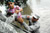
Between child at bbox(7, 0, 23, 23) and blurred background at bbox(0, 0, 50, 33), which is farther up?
blurred background at bbox(0, 0, 50, 33)

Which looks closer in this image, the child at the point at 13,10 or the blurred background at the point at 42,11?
the child at the point at 13,10

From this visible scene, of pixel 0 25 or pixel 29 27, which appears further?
pixel 29 27

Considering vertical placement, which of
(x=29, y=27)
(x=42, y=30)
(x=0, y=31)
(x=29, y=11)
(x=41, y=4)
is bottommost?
(x=0, y=31)

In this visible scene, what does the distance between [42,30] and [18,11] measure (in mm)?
3048

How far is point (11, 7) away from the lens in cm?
488

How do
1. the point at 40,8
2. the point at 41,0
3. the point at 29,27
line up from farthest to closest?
the point at 41,0 → the point at 40,8 → the point at 29,27

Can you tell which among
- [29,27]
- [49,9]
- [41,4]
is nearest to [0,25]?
[29,27]

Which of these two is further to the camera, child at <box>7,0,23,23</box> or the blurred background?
the blurred background

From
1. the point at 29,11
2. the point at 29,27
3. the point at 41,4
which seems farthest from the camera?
the point at 41,4

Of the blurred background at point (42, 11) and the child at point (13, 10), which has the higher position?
the blurred background at point (42, 11)

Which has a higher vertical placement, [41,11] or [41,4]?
[41,4]

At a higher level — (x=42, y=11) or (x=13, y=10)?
(x=42, y=11)

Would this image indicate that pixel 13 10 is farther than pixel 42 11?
No

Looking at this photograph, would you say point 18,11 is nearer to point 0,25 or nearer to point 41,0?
point 0,25
